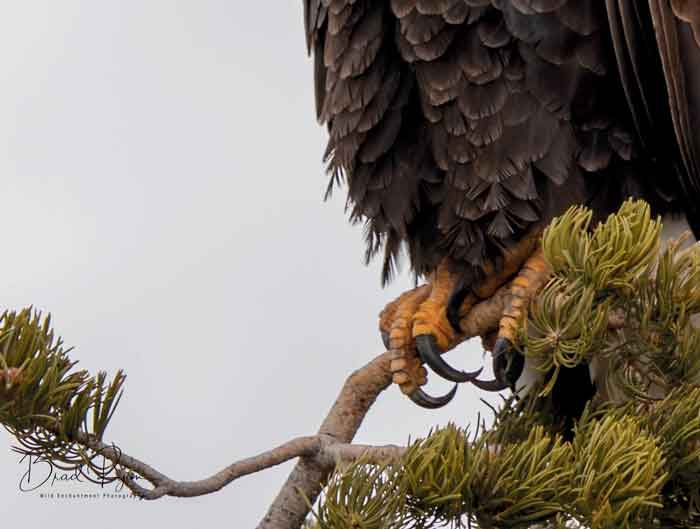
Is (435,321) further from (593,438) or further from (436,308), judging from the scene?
(593,438)

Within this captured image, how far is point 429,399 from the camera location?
6.53 ft

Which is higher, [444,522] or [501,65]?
[501,65]

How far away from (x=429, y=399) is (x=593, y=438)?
666mm

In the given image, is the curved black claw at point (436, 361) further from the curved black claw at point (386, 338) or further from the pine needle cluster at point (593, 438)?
the pine needle cluster at point (593, 438)

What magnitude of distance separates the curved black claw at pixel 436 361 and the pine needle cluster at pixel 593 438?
1.49ft

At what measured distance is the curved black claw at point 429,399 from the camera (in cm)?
195

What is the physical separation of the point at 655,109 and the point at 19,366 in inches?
42.2

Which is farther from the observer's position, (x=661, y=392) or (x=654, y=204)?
(x=654, y=204)

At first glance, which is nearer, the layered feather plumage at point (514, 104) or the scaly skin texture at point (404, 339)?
the layered feather plumage at point (514, 104)

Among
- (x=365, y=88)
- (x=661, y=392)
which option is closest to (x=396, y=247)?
(x=365, y=88)

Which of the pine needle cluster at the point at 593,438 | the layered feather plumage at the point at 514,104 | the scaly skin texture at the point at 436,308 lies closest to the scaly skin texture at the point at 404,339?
the scaly skin texture at the point at 436,308

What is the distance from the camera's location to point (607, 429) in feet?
4.44

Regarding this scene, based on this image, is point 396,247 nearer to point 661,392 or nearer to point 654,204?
point 654,204

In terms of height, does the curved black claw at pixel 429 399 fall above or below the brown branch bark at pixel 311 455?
above
